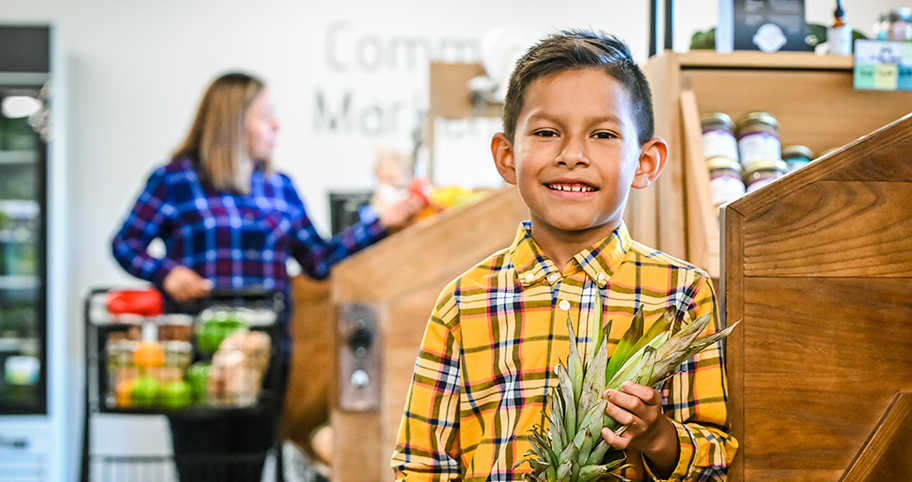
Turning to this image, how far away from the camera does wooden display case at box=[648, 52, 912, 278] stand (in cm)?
162

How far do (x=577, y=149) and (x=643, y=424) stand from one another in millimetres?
326

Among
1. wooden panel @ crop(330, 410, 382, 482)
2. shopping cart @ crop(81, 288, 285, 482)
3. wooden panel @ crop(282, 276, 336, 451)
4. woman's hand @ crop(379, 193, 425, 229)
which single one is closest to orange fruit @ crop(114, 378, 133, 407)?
shopping cart @ crop(81, 288, 285, 482)

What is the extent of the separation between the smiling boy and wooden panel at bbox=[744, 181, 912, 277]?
103 millimetres

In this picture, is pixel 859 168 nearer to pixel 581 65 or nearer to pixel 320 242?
pixel 581 65

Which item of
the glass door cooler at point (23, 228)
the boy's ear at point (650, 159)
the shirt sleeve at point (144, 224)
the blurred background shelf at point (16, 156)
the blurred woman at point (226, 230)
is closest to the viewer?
the boy's ear at point (650, 159)

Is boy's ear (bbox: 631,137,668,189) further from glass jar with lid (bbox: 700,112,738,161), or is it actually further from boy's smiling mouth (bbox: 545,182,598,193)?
glass jar with lid (bbox: 700,112,738,161)

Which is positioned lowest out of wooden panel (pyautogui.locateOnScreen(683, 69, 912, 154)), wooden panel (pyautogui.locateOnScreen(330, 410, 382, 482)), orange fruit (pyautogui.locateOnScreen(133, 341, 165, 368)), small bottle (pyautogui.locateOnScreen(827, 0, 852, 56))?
wooden panel (pyautogui.locateOnScreen(330, 410, 382, 482))

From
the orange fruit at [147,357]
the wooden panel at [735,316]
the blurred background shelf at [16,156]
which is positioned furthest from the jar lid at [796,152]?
the blurred background shelf at [16,156]

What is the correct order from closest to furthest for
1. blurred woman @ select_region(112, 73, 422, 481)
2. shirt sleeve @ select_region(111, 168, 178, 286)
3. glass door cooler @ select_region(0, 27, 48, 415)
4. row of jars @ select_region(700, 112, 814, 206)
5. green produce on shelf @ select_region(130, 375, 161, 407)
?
1. row of jars @ select_region(700, 112, 814, 206)
2. green produce on shelf @ select_region(130, 375, 161, 407)
3. blurred woman @ select_region(112, 73, 422, 481)
4. shirt sleeve @ select_region(111, 168, 178, 286)
5. glass door cooler @ select_region(0, 27, 48, 415)

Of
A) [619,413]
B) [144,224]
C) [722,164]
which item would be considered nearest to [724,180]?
[722,164]

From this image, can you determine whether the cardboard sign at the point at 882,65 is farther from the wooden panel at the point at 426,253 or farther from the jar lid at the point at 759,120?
the wooden panel at the point at 426,253

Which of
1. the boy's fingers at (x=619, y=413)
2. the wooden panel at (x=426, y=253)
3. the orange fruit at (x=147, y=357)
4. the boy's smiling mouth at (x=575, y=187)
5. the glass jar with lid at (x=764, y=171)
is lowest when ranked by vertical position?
the orange fruit at (x=147, y=357)

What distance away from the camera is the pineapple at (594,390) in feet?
2.79

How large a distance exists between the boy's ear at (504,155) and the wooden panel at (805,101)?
72cm
